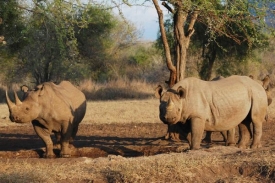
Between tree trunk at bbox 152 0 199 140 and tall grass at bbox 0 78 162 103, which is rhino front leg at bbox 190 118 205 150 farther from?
tall grass at bbox 0 78 162 103

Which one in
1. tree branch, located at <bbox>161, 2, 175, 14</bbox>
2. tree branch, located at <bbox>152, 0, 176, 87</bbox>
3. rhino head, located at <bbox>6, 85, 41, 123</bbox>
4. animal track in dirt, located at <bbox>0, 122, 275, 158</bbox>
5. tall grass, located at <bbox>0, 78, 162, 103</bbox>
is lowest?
tall grass, located at <bbox>0, 78, 162, 103</bbox>

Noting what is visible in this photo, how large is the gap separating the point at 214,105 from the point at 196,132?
77 centimetres

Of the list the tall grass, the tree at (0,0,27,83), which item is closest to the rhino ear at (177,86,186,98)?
the tree at (0,0,27,83)

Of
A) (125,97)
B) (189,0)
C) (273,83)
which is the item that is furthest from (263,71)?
(189,0)

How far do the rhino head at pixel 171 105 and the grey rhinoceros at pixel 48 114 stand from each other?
8.49ft

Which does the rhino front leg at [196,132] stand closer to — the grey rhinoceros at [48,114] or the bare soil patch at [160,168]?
the bare soil patch at [160,168]

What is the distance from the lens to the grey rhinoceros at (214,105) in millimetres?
11148

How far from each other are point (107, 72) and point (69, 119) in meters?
24.8

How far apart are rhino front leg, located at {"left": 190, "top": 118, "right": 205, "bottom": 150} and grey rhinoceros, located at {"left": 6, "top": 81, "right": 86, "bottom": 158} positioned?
9.59 ft

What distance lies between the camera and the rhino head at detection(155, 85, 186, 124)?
10922 millimetres

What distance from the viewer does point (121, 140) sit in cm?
1527

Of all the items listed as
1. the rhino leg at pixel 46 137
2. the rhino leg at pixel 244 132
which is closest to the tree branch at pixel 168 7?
the rhino leg at pixel 244 132

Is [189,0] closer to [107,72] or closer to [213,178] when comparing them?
[213,178]

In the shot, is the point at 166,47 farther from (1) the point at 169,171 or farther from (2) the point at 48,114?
(1) the point at 169,171
